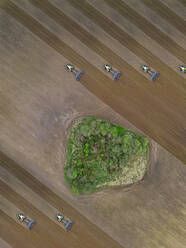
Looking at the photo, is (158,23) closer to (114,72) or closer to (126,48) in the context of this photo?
(126,48)

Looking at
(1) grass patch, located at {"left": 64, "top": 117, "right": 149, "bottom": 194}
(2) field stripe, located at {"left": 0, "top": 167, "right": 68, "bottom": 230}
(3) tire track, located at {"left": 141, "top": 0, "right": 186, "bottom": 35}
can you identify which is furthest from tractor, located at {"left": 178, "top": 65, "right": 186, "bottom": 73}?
(2) field stripe, located at {"left": 0, "top": 167, "right": 68, "bottom": 230}

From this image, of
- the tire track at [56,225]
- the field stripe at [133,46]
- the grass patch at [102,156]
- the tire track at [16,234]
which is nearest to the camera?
the grass patch at [102,156]

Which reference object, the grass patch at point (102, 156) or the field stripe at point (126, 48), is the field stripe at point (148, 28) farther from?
the grass patch at point (102, 156)

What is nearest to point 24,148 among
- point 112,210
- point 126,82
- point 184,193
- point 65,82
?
point 65,82

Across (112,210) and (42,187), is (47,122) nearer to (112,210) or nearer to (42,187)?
(42,187)

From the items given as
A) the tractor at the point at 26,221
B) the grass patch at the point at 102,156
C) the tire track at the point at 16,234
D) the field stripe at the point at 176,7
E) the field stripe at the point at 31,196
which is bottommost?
the tire track at the point at 16,234

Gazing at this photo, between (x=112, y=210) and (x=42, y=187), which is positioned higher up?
(x=112, y=210)

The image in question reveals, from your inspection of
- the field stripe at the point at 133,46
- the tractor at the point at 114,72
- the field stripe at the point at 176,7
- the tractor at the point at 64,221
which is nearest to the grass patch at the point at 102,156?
the tractor at the point at 64,221
